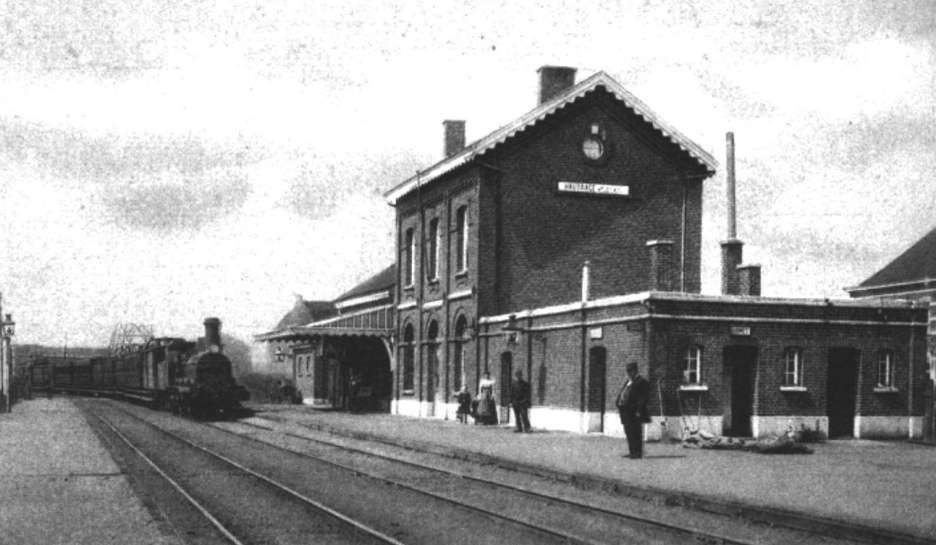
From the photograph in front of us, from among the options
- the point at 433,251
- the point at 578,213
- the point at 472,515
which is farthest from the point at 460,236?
the point at 472,515

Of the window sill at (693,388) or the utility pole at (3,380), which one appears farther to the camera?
the utility pole at (3,380)

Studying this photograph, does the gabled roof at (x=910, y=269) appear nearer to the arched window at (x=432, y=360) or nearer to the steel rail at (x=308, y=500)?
A: the arched window at (x=432, y=360)

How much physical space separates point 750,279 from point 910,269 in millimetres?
18197

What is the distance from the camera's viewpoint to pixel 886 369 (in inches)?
1033

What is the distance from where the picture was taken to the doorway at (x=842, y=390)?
2594 centimetres

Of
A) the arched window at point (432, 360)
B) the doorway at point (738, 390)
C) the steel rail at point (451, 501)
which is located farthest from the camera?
the arched window at point (432, 360)

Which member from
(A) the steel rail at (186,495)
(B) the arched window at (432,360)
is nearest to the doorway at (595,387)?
(A) the steel rail at (186,495)

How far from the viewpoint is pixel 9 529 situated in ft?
37.1

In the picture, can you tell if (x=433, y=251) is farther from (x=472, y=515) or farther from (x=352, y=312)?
(x=472, y=515)

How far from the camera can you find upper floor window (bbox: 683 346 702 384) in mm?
24547

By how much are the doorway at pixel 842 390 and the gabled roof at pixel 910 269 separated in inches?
657

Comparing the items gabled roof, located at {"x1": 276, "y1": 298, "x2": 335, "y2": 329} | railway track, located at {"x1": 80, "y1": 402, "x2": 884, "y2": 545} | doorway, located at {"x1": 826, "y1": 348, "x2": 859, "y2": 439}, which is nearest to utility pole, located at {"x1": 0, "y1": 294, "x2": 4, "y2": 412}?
railway track, located at {"x1": 80, "y1": 402, "x2": 884, "y2": 545}

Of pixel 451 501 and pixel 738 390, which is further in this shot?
pixel 738 390

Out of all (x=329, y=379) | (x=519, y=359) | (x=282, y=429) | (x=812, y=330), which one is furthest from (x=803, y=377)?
(x=329, y=379)
